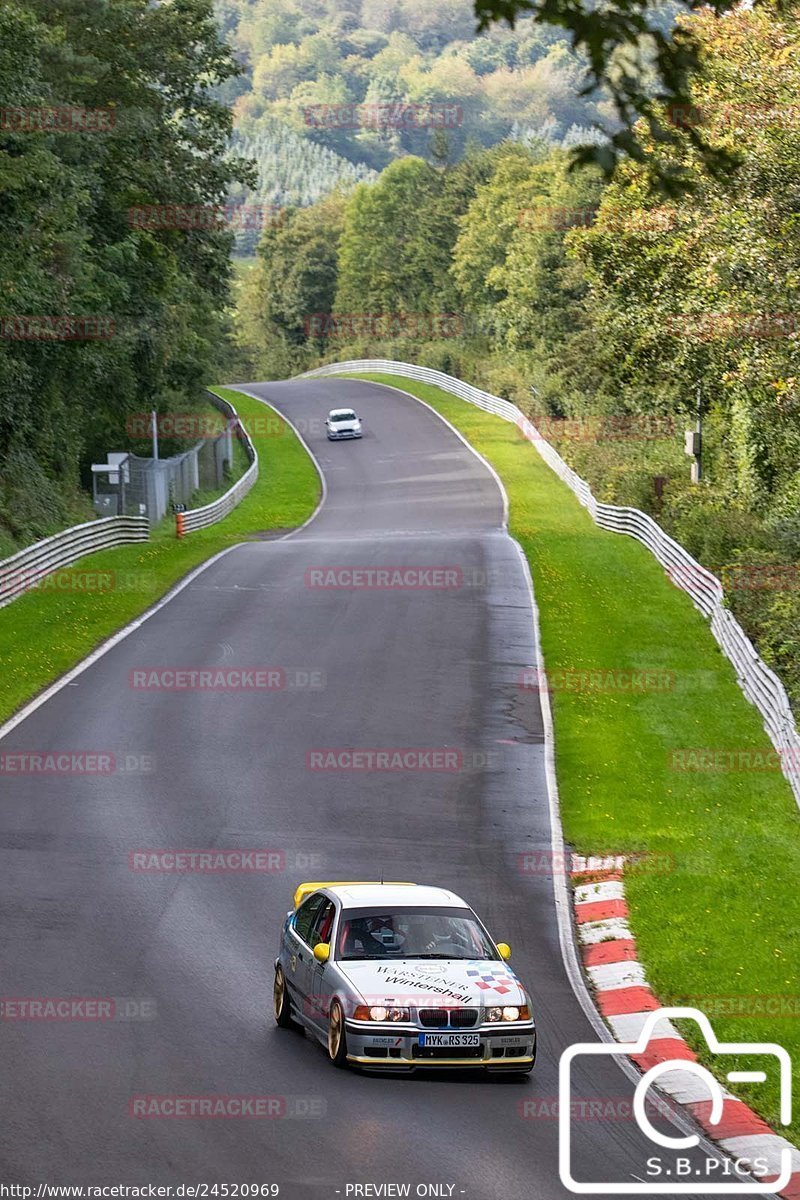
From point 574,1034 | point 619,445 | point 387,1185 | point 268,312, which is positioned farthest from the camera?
point 268,312

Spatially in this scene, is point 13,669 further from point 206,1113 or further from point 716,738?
point 206,1113

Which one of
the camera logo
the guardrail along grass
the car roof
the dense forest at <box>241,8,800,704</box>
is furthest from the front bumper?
the dense forest at <box>241,8,800,704</box>

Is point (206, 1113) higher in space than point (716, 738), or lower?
higher

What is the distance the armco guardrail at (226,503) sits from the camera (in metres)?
49.9

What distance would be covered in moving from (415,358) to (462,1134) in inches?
4342

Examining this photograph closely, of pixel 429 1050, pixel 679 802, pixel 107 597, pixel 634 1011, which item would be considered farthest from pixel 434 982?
pixel 107 597

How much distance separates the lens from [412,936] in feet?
43.2

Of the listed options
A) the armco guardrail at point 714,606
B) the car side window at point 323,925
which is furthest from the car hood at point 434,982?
the armco guardrail at point 714,606

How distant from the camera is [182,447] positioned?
63219mm

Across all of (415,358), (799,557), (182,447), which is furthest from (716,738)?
(415,358)

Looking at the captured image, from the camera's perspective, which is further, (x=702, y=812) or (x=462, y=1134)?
(x=702, y=812)

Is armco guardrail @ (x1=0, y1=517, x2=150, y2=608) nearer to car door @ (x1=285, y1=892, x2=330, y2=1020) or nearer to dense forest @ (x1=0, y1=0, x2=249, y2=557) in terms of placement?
dense forest @ (x1=0, y1=0, x2=249, y2=557)

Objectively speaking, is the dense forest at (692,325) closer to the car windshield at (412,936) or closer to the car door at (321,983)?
the car windshield at (412,936)

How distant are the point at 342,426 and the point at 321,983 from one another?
6726cm
